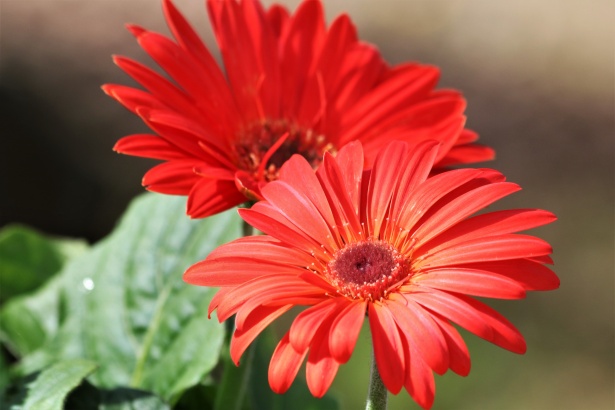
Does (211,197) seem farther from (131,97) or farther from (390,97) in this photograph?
(390,97)

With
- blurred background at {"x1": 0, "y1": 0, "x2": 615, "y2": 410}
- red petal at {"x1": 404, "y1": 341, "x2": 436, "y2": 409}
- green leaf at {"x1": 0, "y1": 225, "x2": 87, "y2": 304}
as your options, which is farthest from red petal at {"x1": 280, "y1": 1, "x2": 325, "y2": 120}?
blurred background at {"x1": 0, "y1": 0, "x2": 615, "y2": 410}

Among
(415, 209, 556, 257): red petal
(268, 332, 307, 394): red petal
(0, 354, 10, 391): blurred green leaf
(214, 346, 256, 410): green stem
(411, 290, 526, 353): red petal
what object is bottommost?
(0, 354, 10, 391): blurred green leaf

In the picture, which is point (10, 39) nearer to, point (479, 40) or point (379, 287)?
point (479, 40)

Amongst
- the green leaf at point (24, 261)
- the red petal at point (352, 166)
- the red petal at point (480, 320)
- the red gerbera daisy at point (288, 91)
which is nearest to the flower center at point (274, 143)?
the red gerbera daisy at point (288, 91)

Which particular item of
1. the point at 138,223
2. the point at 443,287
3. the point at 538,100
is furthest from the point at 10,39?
the point at 443,287

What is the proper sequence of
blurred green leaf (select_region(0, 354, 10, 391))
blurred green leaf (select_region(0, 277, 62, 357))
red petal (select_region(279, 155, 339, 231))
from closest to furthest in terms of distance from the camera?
1. red petal (select_region(279, 155, 339, 231))
2. blurred green leaf (select_region(0, 354, 10, 391))
3. blurred green leaf (select_region(0, 277, 62, 357))

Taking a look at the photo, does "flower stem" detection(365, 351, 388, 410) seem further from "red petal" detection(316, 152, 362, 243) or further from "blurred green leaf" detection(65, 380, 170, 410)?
"blurred green leaf" detection(65, 380, 170, 410)

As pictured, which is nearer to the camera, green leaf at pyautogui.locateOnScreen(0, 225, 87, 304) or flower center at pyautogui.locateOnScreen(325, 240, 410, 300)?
flower center at pyautogui.locateOnScreen(325, 240, 410, 300)

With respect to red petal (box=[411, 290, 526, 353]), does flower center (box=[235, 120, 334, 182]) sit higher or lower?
higher
